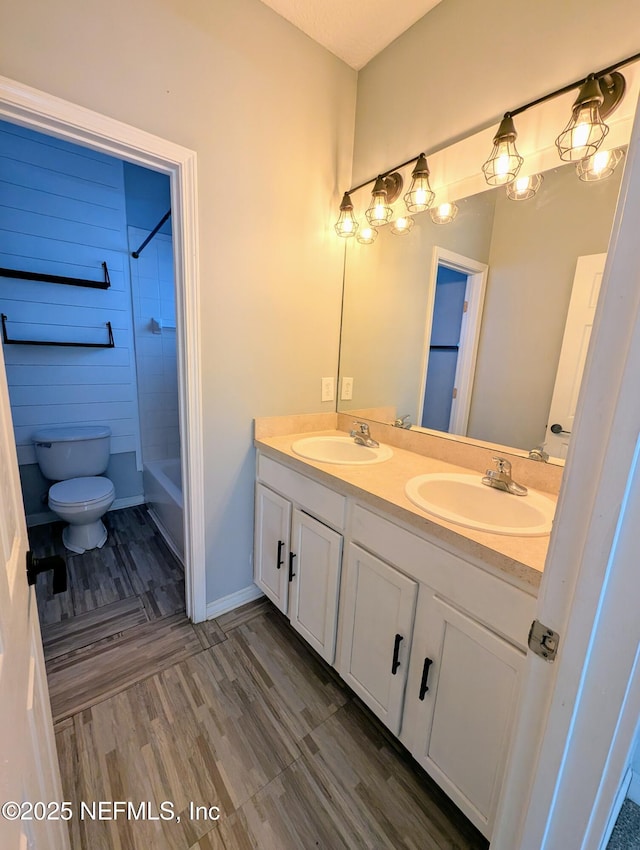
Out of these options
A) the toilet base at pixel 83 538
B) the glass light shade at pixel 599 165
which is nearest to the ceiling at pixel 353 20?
the glass light shade at pixel 599 165

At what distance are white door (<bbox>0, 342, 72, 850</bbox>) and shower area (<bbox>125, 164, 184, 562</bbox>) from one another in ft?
5.39

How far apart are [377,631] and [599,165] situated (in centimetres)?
161

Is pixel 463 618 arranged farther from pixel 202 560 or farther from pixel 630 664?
pixel 202 560

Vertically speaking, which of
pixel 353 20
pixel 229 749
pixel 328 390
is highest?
pixel 353 20

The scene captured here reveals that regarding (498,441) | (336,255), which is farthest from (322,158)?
(498,441)

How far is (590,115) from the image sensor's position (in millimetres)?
990

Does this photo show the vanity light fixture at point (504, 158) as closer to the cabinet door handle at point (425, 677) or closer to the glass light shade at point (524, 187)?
the glass light shade at point (524, 187)

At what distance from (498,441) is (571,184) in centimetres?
88

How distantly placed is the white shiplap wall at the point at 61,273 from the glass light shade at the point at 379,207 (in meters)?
1.89

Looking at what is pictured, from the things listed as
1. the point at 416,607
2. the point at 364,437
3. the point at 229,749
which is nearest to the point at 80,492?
the point at 229,749

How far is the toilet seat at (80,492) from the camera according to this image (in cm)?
211

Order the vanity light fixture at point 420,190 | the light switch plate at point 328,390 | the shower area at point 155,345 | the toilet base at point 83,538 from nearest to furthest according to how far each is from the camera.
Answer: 1. the vanity light fixture at point 420,190
2. the light switch plate at point 328,390
3. the toilet base at point 83,538
4. the shower area at point 155,345

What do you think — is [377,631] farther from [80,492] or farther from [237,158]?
[80,492]

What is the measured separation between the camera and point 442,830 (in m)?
1.01
